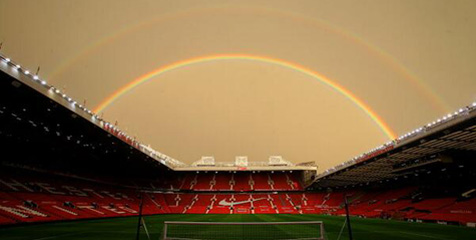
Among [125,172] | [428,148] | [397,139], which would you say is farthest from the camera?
[125,172]

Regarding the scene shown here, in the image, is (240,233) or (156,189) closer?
(240,233)

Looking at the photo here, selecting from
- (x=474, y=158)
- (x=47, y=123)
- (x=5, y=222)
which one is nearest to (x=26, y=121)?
(x=47, y=123)

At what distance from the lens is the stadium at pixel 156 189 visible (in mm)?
16031

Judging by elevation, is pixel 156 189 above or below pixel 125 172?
below

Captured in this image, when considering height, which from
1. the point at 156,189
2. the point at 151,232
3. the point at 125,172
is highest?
the point at 125,172

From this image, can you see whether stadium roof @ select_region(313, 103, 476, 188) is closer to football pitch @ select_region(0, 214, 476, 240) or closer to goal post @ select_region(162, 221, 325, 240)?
football pitch @ select_region(0, 214, 476, 240)

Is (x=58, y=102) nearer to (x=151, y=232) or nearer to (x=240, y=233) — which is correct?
(x=151, y=232)

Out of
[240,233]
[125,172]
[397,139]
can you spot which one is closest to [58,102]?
[240,233]

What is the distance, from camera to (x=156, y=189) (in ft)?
55.1

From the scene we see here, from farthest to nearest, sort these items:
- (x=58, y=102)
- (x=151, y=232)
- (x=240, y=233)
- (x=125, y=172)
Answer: (x=125, y=172), (x=58, y=102), (x=151, y=232), (x=240, y=233)

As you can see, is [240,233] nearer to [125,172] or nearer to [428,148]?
[428,148]

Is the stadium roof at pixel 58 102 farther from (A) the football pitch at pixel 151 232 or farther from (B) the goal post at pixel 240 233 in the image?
(B) the goal post at pixel 240 233

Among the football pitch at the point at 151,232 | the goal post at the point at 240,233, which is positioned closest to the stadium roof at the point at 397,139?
the football pitch at the point at 151,232

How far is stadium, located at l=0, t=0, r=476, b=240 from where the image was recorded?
631 inches
